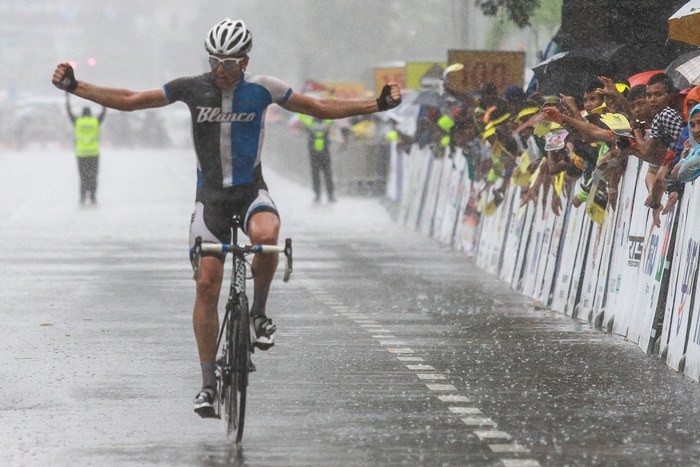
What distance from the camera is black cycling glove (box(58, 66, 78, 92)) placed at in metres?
10.2

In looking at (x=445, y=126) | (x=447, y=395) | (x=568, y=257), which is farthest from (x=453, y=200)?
(x=447, y=395)

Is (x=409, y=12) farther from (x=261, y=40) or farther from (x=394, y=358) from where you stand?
(x=394, y=358)

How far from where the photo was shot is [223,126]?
10.3m

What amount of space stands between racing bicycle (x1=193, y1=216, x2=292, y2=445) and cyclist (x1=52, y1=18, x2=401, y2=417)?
0.55 ft

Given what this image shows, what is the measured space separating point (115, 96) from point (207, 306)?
46.5 inches

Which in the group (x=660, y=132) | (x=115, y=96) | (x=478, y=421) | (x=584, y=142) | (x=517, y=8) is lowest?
(x=478, y=421)

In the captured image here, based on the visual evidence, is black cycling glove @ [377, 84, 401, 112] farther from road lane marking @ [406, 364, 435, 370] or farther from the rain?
road lane marking @ [406, 364, 435, 370]

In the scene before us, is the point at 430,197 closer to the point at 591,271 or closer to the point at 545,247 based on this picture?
the point at 545,247

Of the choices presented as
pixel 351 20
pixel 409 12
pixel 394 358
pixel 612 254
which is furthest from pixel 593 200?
pixel 351 20

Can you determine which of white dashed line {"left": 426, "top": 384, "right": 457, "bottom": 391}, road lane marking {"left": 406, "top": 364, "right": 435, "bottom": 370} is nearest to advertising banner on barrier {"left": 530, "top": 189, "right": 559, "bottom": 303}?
road lane marking {"left": 406, "top": 364, "right": 435, "bottom": 370}

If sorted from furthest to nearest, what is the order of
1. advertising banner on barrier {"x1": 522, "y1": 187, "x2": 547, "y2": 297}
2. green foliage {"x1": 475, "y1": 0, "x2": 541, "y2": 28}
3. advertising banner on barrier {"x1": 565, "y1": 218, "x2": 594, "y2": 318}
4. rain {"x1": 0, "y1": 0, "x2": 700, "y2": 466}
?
green foliage {"x1": 475, "y1": 0, "x2": 541, "y2": 28}
advertising banner on barrier {"x1": 522, "y1": 187, "x2": 547, "y2": 297}
advertising banner on barrier {"x1": 565, "y1": 218, "x2": 594, "y2": 318}
rain {"x1": 0, "y1": 0, "x2": 700, "y2": 466}

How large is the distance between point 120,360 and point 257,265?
11.1 ft

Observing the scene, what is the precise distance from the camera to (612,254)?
15.7 meters

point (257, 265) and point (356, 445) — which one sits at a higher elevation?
point (257, 265)
